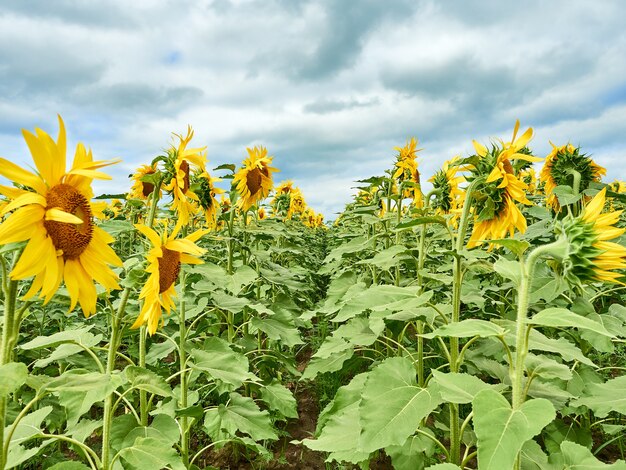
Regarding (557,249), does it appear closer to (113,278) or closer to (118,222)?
(113,278)

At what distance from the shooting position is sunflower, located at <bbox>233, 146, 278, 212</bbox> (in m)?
3.55

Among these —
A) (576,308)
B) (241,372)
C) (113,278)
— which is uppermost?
(113,278)

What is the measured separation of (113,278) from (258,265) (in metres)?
2.04

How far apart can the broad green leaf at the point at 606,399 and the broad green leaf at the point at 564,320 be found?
52 centimetres

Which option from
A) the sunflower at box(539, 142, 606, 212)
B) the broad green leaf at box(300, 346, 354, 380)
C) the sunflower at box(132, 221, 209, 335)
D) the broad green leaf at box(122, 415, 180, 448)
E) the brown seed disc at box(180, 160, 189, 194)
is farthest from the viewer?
the sunflower at box(539, 142, 606, 212)

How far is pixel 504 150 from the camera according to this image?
6.75ft

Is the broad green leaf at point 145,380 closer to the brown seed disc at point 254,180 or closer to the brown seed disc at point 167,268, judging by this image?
the brown seed disc at point 167,268

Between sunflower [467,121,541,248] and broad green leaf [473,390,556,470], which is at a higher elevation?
sunflower [467,121,541,248]

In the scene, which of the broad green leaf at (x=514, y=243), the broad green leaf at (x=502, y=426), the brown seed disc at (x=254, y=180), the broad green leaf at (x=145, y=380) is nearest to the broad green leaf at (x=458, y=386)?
the broad green leaf at (x=502, y=426)

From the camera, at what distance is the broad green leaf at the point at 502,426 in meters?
1.01

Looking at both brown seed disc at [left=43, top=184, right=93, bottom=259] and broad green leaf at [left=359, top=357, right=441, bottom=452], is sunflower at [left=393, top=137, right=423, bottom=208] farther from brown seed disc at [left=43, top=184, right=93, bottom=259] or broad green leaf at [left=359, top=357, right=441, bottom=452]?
brown seed disc at [left=43, top=184, right=93, bottom=259]

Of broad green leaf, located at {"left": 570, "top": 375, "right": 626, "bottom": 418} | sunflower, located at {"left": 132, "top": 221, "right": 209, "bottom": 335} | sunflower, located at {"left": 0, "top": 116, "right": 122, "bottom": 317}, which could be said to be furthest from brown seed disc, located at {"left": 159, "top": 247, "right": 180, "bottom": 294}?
broad green leaf, located at {"left": 570, "top": 375, "right": 626, "bottom": 418}

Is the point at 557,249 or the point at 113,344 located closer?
the point at 557,249

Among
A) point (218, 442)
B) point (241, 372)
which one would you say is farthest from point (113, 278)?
point (218, 442)
